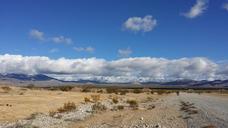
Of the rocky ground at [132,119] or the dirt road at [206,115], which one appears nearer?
the dirt road at [206,115]

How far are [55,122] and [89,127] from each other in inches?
180

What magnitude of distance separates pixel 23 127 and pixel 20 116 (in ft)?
26.3

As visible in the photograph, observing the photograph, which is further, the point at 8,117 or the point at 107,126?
the point at 8,117

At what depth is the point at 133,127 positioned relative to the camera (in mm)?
23844

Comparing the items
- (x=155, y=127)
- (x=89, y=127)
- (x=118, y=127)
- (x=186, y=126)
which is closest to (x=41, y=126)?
(x=89, y=127)

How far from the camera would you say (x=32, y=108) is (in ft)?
128

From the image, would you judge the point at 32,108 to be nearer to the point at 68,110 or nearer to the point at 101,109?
the point at 68,110

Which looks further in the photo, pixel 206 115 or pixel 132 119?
pixel 206 115

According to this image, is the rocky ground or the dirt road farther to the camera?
the rocky ground

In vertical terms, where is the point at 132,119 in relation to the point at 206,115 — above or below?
below

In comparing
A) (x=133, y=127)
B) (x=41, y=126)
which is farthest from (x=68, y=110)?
(x=133, y=127)

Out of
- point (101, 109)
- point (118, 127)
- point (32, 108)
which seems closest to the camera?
point (118, 127)

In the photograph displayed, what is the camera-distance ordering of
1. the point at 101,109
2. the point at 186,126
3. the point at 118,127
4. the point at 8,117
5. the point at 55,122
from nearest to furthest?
the point at 186,126, the point at 118,127, the point at 55,122, the point at 8,117, the point at 101,109

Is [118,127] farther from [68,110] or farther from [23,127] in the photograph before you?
[68,110]
